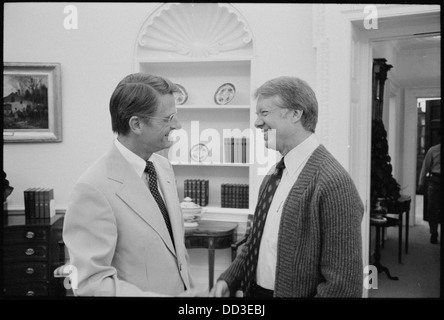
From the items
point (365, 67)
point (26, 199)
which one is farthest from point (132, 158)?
point (365, 67)

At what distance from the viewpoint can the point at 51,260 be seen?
5.05 ft

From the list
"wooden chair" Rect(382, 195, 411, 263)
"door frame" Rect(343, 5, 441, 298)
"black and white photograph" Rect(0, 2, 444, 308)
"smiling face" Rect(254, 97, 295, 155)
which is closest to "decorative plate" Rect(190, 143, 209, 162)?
"black and white photograph" Rect(0, 2, 444, 308)

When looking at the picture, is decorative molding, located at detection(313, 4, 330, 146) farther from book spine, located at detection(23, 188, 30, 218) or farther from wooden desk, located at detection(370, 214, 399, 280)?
book spine, located at detection(23, 188, 30, 218)

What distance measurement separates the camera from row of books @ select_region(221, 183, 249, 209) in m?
2.04

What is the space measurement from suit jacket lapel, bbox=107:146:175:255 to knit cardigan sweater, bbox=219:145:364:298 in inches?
13.0

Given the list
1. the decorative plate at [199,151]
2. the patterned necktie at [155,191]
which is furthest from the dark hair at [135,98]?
the decorative plate at [199,151]

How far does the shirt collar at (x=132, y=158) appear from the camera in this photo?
1.11 m

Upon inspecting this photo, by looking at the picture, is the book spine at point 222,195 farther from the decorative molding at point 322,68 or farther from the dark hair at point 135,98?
the dark hair at point 135,98

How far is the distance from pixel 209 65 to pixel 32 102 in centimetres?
94

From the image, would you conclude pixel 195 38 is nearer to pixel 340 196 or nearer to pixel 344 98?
pixel 344 98

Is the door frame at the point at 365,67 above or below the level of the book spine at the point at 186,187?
above

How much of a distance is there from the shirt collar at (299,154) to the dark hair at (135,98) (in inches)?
16.1
